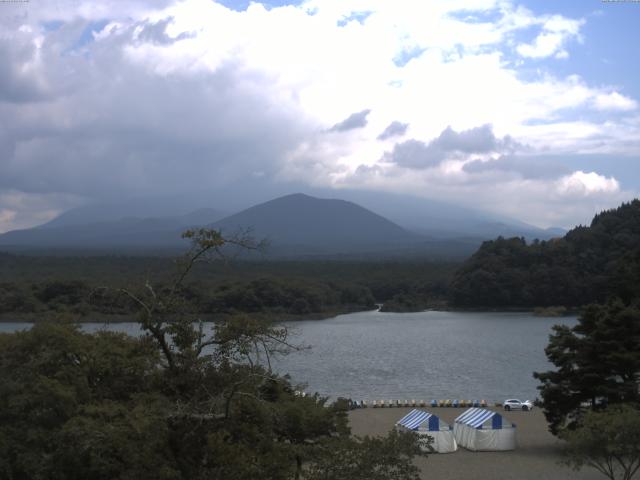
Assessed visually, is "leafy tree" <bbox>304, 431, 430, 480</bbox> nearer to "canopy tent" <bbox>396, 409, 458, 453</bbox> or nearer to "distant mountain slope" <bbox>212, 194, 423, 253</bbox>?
"canopy tent" <bbox>396, 409, 458, 453</bbox>

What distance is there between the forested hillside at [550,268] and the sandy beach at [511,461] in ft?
104

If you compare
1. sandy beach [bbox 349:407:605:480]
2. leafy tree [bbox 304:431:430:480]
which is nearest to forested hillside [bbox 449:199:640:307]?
sandy beach [bbox 349:407:605:480]

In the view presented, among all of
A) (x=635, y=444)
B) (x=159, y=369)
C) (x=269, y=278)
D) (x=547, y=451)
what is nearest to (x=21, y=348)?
(x=159, y=369)

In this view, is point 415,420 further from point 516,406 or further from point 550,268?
point 550,268

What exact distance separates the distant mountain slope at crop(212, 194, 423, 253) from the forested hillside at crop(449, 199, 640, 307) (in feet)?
259

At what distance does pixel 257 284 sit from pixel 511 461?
1179 inches

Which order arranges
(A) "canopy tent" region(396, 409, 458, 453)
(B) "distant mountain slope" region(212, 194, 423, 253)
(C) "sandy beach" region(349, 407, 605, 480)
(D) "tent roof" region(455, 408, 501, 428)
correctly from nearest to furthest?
1. (C) "sandy beach" region(349, 407, 605, 480)
2. (A) "canopy tent" region(396, 409, 458, 453)
3. (D) "tent roof" region(455, 408, 501, 428)
4. (B) "distant mountain slope" region(212, 194, 423, 253)

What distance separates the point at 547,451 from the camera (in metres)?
13.7

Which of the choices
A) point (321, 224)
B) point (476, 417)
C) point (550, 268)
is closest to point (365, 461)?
point (476, 417)

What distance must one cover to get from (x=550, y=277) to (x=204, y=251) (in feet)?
151

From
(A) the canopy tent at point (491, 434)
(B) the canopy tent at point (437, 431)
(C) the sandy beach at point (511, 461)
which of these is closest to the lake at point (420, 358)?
(B) the canopy tent at point (437, 431)

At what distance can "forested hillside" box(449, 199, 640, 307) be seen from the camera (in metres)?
48.0

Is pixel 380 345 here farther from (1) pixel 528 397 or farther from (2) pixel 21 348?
(2) pixel 21 348

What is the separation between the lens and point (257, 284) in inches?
1660
